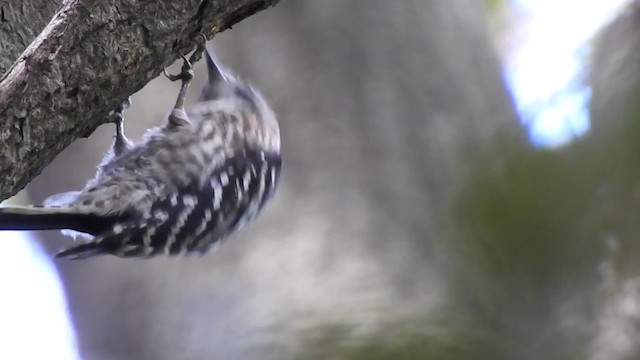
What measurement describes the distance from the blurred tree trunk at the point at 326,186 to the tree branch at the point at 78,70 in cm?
110

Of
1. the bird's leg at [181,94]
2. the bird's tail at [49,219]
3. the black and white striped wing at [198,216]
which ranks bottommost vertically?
the bird's tail at [49,219]

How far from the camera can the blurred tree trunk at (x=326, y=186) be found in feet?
7.43

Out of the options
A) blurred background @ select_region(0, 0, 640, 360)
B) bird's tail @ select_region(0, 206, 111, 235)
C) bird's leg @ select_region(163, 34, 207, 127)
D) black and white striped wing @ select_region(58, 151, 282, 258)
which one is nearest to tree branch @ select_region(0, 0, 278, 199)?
bird's tail @ select_region(0, 206, 111, 235)

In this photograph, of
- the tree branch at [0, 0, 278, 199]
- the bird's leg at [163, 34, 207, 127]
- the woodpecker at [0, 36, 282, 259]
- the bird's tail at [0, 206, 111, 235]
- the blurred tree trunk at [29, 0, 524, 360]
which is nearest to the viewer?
the tree branch at [0, 0, 278, 199]

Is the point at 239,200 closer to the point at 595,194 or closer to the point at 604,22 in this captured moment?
the point at 595,194

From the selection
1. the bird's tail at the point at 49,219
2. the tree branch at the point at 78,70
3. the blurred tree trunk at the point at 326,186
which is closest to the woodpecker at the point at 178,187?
the bird's tail at the point at 49,219

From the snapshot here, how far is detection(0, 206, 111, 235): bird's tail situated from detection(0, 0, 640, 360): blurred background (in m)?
0.79

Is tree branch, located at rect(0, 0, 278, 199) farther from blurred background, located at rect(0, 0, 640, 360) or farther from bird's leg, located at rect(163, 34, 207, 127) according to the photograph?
blurred background, located at rect(0, 0, 640, 360)

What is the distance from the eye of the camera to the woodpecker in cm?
151

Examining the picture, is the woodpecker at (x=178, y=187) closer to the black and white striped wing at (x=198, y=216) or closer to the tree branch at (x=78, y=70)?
the black and white striped wing at (x=198, y=216)

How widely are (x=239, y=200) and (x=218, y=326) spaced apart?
62cm

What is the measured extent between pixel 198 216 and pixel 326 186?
97 centimetres

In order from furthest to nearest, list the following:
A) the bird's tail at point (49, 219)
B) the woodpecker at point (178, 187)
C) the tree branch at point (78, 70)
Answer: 1. the woodpecker at point (178, 187)
2. the bird's tail at point (49, 219)
3. the tree branch at point (78, 70)

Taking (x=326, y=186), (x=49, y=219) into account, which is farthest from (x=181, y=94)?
(x=326, y=186)
